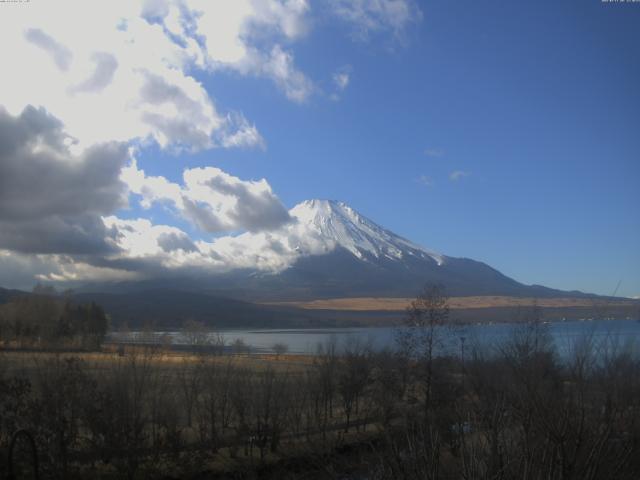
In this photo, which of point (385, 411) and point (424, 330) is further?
point (424, 330)

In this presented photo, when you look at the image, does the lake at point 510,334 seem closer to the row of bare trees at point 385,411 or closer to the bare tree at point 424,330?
the row of bare trees at point 385,411

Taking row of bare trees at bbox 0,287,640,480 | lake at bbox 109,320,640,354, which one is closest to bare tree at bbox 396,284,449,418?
row of bare trees at bbox 0,287,640,480

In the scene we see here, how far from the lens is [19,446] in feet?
62.3

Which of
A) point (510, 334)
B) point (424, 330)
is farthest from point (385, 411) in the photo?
point (510, 334)

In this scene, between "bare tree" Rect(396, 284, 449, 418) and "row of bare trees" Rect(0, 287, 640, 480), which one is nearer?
"row of bare trees" Rect(0, 287, 640, 480)

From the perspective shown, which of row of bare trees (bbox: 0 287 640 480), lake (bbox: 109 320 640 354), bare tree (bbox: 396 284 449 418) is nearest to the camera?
row of bare trees (bbox: 0 287 640 480)

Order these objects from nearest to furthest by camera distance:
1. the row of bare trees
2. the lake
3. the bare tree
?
the row of bare trees
the lake
the bare tree

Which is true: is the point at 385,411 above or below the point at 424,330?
below

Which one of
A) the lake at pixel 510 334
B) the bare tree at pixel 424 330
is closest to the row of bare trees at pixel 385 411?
the bare tree at pixel 424 330

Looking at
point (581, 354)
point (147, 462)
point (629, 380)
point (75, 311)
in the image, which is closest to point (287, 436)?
point (147, 462)

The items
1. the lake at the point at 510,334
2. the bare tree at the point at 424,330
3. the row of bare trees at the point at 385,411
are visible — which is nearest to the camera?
the row of bare trees at the point at 385,411

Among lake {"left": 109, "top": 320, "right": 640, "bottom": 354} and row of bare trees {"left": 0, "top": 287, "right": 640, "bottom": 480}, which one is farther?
lake {"left": 109, "top": 320, "right": 640, "bottom": 354}

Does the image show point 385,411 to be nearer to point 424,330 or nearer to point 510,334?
point 424,330

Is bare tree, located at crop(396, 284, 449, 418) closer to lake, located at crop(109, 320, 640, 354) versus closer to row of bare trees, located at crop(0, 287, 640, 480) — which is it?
row of bare trees, located at crop(0, 287, 640, 480)
